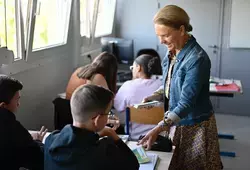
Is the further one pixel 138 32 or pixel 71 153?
pixel 138 32

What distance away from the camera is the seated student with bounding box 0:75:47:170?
173cm

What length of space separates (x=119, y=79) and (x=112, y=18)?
1.57 meters

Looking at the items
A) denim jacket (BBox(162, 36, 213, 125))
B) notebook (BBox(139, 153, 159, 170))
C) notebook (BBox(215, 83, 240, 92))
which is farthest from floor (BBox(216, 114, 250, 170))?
notebook (BBox(139, 153, 159, 170))

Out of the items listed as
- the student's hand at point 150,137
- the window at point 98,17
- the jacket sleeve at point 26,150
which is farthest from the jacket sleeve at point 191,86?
the window at point 98,17

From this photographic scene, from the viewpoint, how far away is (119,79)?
15.1 feet

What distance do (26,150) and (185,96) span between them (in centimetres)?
90

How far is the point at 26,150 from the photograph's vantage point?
1797 mm

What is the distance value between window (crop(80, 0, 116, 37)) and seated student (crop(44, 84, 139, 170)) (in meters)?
3.25

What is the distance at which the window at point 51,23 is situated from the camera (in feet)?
11.5

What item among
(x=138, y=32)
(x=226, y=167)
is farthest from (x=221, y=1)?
(x=226, y=167)

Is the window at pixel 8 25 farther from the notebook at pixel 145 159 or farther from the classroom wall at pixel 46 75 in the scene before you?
the notebook at pixel 145 159

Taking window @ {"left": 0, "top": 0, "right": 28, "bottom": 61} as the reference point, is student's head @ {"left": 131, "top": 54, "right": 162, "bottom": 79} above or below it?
below

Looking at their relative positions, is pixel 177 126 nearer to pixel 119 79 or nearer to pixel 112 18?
pixel 119 79

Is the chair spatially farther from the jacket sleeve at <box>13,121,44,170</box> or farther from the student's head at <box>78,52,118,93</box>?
the jacket sleeve at <box>13,121,44,170</box>
